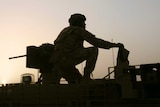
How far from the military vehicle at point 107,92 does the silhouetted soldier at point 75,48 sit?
0.56 m

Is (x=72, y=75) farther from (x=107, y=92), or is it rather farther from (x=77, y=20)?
(x=107, y=92)

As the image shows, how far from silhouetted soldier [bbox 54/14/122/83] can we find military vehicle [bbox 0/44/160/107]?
Answer: 557 mm

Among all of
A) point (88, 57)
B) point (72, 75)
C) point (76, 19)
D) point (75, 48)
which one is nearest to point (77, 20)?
point (76, 19)

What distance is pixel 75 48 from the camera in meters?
11.1

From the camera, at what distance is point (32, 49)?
1227 centimetres

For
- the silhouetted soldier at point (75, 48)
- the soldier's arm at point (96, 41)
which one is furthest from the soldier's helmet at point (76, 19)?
the soldier's arm at point (96, 41)

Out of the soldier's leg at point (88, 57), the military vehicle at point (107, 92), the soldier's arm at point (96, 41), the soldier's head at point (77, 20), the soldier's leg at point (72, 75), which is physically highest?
the soldier's head at point (77, 20)

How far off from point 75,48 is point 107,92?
1.91 meters

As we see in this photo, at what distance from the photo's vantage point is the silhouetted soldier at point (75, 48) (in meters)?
11.0

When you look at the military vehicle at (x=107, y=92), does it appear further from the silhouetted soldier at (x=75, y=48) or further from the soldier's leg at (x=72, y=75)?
the soldier's leg at (x=72, y=75)

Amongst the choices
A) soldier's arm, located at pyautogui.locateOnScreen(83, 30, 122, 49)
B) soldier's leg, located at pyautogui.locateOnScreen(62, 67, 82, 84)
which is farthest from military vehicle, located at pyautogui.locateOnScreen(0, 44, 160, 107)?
soldier's leg, located at pyautogui.locateOnScreen(62, 67, 82, 84)

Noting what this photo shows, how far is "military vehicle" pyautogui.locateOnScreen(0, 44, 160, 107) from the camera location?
931cm

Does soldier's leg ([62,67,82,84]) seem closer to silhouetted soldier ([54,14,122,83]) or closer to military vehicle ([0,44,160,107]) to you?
silhouetted soldier ([54,14,122,83])

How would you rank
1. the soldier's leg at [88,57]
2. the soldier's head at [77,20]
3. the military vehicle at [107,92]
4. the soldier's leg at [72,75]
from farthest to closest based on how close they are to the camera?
the soldier's head at [77,20]
the soldier's leg at [72,75]
the soldier's leg at [88,57]
the military vehicle at [107,92]
